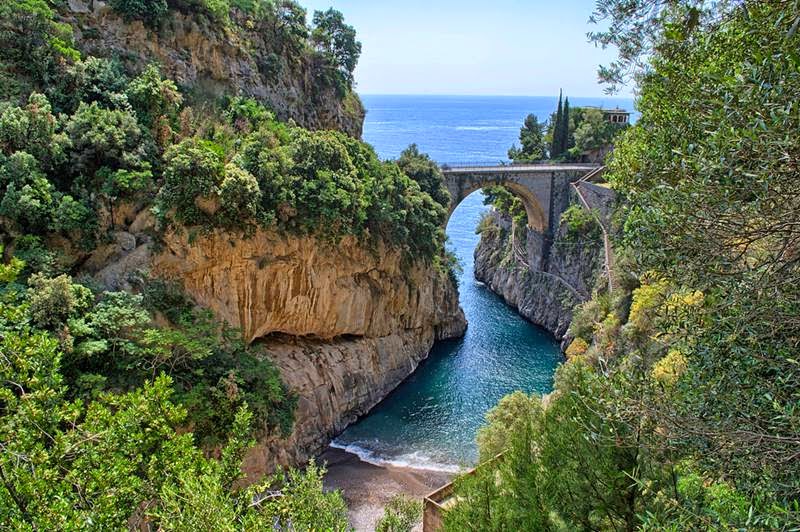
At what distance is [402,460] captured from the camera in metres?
20.3

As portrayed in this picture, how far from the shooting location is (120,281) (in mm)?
15656

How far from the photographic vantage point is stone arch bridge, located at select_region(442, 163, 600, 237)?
1389 inches

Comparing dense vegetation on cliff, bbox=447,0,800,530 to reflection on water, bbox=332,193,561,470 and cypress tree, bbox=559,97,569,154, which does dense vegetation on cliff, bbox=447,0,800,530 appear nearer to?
reflection on water, bbox=332,193,561,470

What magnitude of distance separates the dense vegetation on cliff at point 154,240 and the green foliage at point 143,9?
0.05m

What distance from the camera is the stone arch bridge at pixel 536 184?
3528 cm

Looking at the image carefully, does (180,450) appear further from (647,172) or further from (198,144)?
(198,144)

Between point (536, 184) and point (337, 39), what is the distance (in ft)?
51.0

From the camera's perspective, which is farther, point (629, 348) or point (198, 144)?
point (198, 144)

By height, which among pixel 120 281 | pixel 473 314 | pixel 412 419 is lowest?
pixel 412 419

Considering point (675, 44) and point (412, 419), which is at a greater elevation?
point (675, 44)

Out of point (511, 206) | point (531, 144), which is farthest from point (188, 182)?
point (531, 144)

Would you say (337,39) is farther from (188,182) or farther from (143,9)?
(188,182)

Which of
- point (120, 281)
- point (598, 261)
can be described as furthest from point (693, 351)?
point (598, 261)

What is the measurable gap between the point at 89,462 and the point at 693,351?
7224mm
